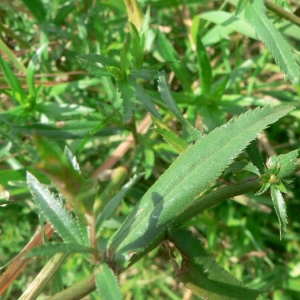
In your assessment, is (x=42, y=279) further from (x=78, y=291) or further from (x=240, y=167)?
(x=240, y=167)

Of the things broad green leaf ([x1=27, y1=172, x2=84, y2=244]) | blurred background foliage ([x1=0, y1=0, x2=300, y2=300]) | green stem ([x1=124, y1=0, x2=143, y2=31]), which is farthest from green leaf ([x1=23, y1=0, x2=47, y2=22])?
broad green leaf ([x1=27, y1=172, x2=84, y2=244])

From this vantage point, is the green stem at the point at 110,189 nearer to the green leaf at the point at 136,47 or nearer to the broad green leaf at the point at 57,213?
the green leaf at the point at 136,47

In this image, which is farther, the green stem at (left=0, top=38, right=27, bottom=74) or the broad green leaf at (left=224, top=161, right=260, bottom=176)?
the green stem at (left=0, top=38, right=27, bottom=74)

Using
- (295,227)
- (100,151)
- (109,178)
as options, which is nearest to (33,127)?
(109,178)

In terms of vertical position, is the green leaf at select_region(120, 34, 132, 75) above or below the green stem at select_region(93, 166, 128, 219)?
above

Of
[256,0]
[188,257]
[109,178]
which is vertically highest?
[256,0]

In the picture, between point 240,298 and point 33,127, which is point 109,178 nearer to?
point 33,127

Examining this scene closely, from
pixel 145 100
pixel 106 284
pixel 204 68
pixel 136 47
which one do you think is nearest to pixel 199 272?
pixel 106 284

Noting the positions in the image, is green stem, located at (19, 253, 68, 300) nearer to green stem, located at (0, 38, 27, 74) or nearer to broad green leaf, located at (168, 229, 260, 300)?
A: broad green leaf, located at (168, 229, 260, 300)
